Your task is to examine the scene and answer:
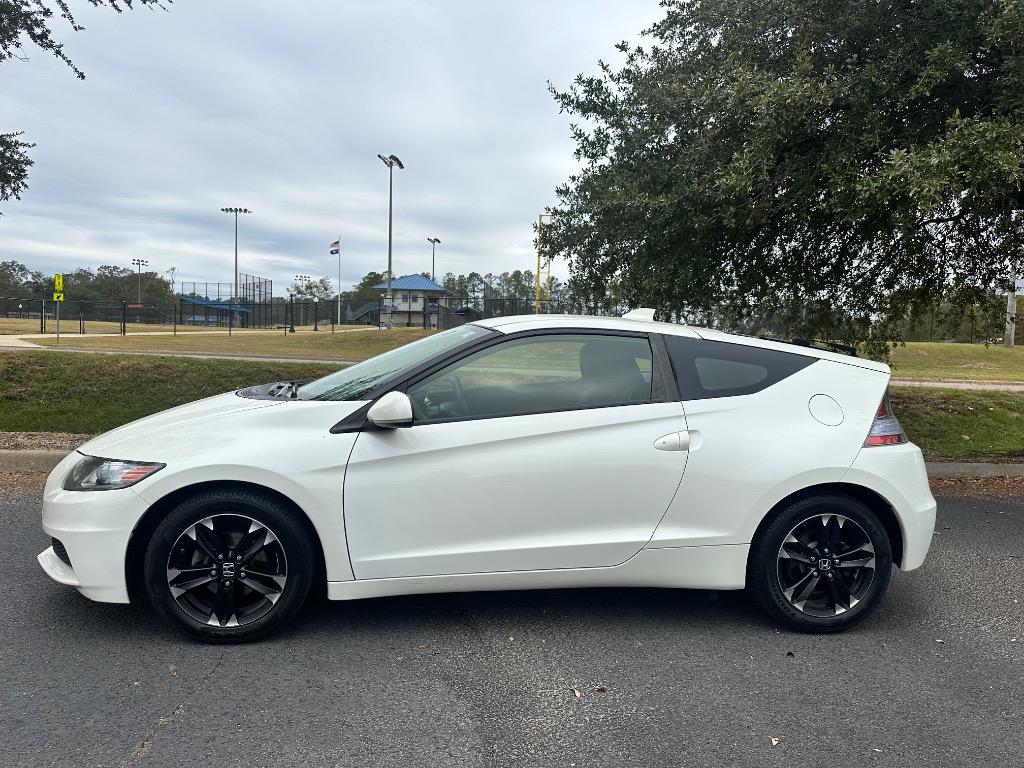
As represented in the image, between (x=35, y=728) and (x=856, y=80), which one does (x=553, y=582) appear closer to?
(x=35, y=728)

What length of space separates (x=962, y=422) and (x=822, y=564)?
28.2 feet

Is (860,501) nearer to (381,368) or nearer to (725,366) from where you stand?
(725,366)

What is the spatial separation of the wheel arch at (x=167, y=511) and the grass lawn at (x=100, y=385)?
583cm

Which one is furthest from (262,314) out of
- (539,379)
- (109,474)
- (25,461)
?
(539,379)

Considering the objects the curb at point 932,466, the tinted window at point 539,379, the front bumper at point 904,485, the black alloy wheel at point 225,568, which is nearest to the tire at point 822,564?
the front bumper at point 904,485

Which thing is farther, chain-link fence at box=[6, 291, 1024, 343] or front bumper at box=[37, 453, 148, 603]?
chain-link fence at box=[6, 291, 1024, 343]

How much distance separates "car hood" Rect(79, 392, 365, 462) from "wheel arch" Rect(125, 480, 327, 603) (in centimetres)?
16

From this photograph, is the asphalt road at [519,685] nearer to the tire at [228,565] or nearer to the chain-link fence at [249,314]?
the tire at [228,565]

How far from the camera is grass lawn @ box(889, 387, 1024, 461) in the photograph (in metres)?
9.12

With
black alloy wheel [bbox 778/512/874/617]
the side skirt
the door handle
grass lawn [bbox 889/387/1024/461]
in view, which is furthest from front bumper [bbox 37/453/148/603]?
grass lawn [bbox 889/387/1024/461]

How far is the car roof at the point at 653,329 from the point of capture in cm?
382

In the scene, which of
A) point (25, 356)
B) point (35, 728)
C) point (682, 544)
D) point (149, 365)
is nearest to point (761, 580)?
point (682, 544)

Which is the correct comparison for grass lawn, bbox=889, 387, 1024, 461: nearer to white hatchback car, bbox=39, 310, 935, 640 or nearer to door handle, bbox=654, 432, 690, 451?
white hatchback car, bbox=39, 310, 935, 640

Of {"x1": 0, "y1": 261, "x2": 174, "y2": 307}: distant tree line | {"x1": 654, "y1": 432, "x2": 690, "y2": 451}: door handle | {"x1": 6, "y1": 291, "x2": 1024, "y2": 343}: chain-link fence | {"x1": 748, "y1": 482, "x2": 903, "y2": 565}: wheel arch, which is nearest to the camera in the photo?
{"x1": 654, "y1": 432, "x2": 690, "y2": 451}: door handle
